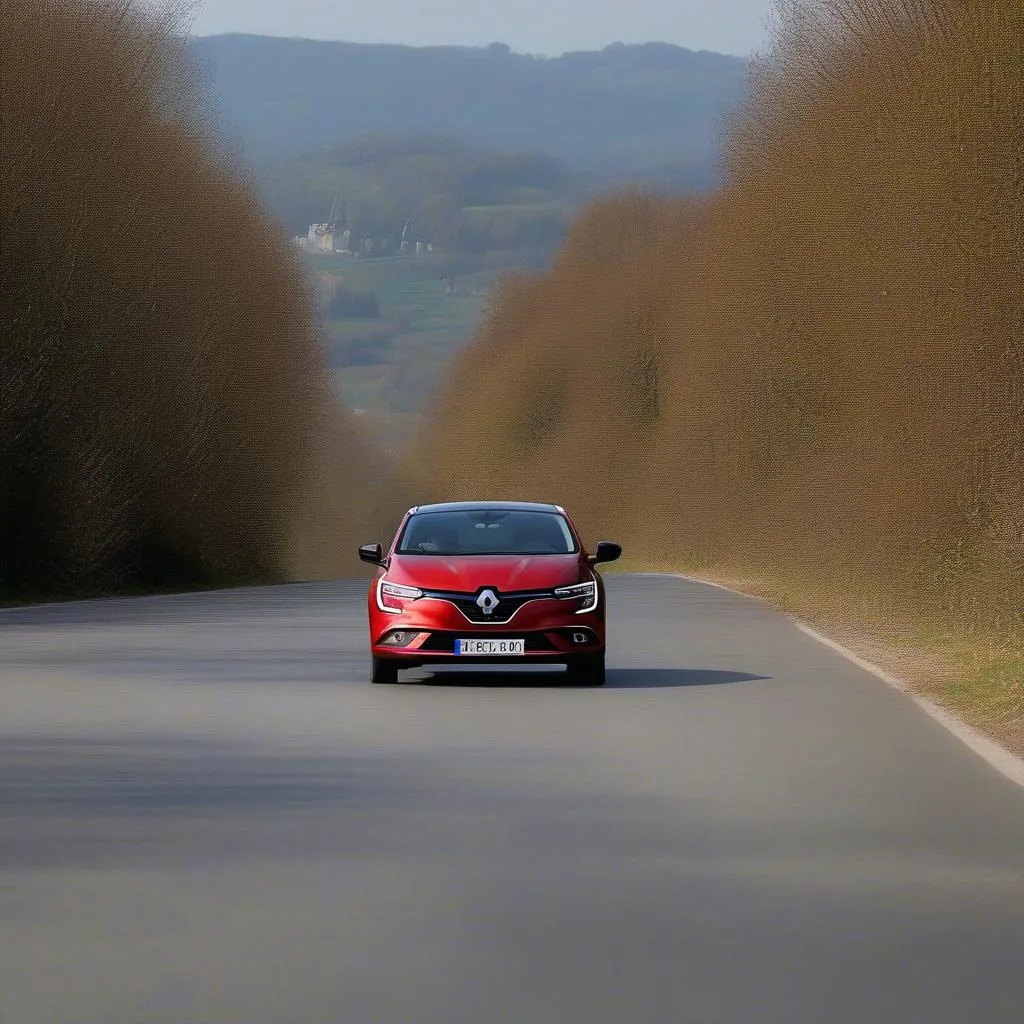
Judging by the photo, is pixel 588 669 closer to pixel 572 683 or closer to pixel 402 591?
pixel 572 683

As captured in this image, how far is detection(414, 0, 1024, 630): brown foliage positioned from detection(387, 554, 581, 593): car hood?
6.63 meters

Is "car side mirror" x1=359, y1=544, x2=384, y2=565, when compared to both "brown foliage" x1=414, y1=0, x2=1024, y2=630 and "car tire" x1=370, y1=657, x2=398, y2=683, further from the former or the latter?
"brown foliage" x1=414, y1=0, x2=1024, y2=630

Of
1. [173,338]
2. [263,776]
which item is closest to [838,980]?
[263,776]

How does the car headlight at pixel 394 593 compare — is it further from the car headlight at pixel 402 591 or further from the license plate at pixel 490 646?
the license plate at pixel 490 646

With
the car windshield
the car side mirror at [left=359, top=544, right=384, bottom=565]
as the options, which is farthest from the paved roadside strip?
the car side mirror at [left=359, top=544, right=384, bottom=565]

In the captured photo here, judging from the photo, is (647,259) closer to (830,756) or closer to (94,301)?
(94,301)

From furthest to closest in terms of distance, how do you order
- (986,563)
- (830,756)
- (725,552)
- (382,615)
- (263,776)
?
(725,552) < (986,563) < (382,615) < (830,756) < (263,776)

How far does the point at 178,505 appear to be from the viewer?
62.2 meters

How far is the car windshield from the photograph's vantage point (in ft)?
77.8

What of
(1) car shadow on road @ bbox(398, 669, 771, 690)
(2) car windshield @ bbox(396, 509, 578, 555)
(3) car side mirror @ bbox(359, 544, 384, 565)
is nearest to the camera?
(1) car shadow on road @ bbox(398, 669, 771, 690)

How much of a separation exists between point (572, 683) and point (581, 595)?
3.64 feet

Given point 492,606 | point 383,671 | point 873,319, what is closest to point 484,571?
point 492,606

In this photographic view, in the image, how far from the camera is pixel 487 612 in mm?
22297

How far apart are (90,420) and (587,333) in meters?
68.9
